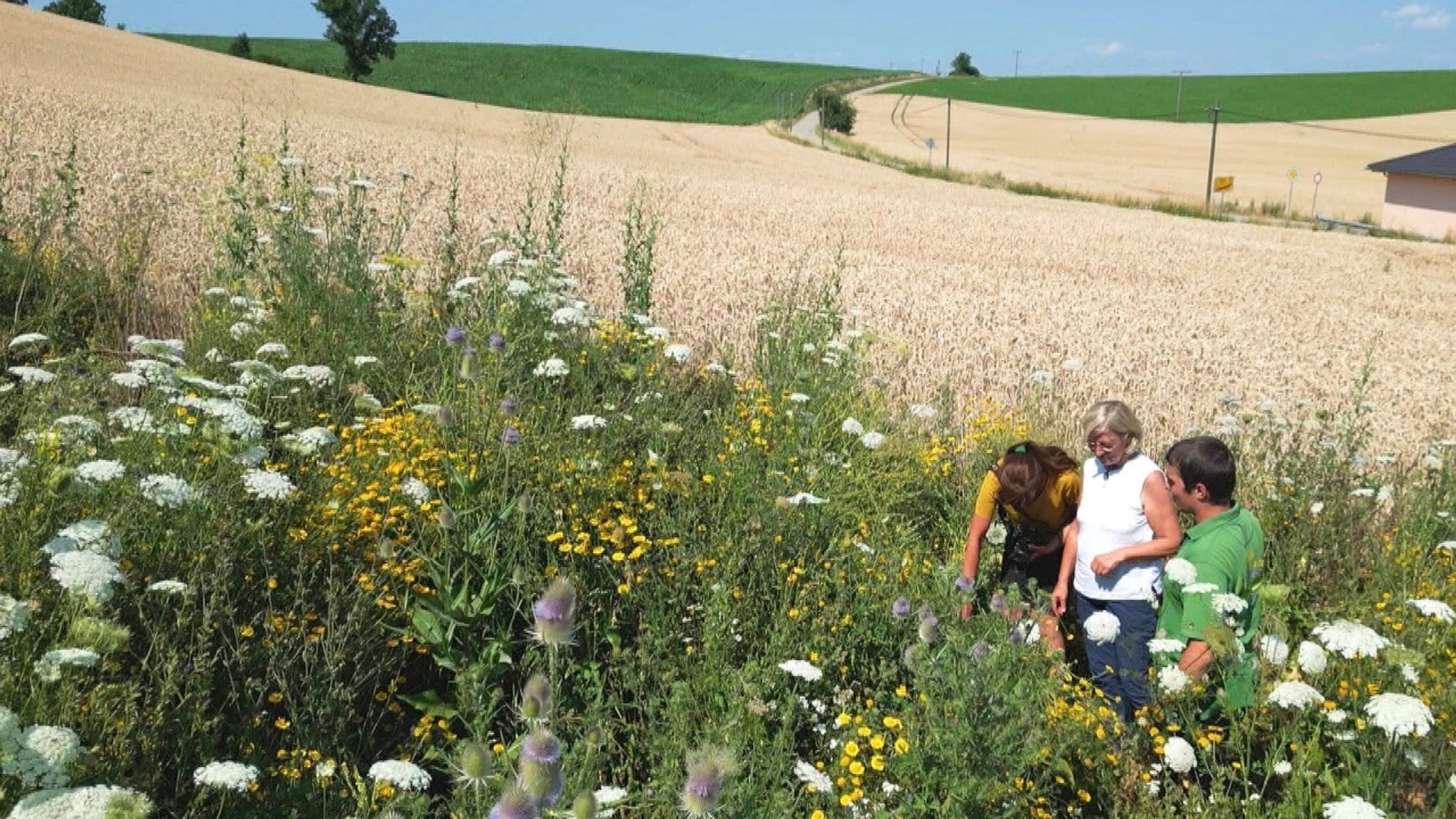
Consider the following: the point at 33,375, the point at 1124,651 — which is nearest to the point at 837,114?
the point at 1124,651

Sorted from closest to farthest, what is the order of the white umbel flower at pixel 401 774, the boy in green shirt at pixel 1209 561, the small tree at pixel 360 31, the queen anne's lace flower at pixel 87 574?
the queen anne's lace flower at pixel 87 574 < the white umbel flower at pixel 401 774 < the boy in green shirt at pixel 1209 561 < the small tree at pixel 360 31

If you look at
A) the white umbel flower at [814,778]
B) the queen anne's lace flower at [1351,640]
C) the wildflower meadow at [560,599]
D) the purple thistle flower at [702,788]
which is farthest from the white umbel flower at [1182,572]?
the purple thistle flower at [702,788]

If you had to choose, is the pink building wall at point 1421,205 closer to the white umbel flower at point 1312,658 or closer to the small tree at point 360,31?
the white umbel flower at point 1312,658

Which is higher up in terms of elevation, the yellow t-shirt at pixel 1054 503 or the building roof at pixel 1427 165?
the building roof at pixel 1427 165

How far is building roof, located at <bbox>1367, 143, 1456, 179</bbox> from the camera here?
3641 cm

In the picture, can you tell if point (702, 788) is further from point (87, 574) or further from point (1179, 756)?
point (1179, 756)

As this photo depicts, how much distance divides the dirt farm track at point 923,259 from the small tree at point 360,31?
1698 inches

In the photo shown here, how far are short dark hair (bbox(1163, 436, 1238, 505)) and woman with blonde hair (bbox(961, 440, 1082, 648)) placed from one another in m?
0.60

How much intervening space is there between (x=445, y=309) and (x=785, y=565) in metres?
3.21

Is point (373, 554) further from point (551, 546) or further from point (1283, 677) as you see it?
point (1283, 677)

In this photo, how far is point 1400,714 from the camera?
2627mm

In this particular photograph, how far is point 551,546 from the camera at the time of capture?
3900 millimetres

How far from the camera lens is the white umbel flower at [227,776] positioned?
2.20 metres

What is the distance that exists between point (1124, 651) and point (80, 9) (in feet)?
337
